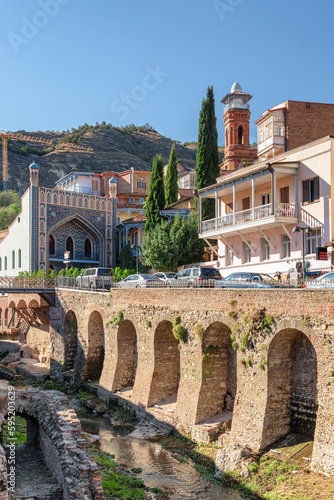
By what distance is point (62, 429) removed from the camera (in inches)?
530

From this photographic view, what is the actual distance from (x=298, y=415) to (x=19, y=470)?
8.59 meters

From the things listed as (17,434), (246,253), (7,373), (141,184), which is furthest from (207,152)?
(141,184)

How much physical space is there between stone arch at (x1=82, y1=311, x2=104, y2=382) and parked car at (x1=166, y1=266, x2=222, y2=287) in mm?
6146

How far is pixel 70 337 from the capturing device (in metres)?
31.6

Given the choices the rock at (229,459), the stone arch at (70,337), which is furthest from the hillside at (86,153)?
the rock at (229,459)

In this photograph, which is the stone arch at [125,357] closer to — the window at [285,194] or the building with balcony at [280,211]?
the building with balcony at [280,211]

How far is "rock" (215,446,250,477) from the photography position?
1459 centimetres

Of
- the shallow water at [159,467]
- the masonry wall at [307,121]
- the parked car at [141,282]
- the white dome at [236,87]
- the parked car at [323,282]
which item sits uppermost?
the white dome at [236,87]

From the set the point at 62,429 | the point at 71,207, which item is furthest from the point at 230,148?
the point at 62,429

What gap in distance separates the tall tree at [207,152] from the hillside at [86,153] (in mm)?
61268

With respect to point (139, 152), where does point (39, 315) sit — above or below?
below

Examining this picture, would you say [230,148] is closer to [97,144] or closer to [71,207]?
[71,207]

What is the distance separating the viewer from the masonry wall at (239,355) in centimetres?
1360

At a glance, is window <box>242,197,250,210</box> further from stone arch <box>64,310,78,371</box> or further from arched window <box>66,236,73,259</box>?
arched window <box>66,236,73,259</box>
